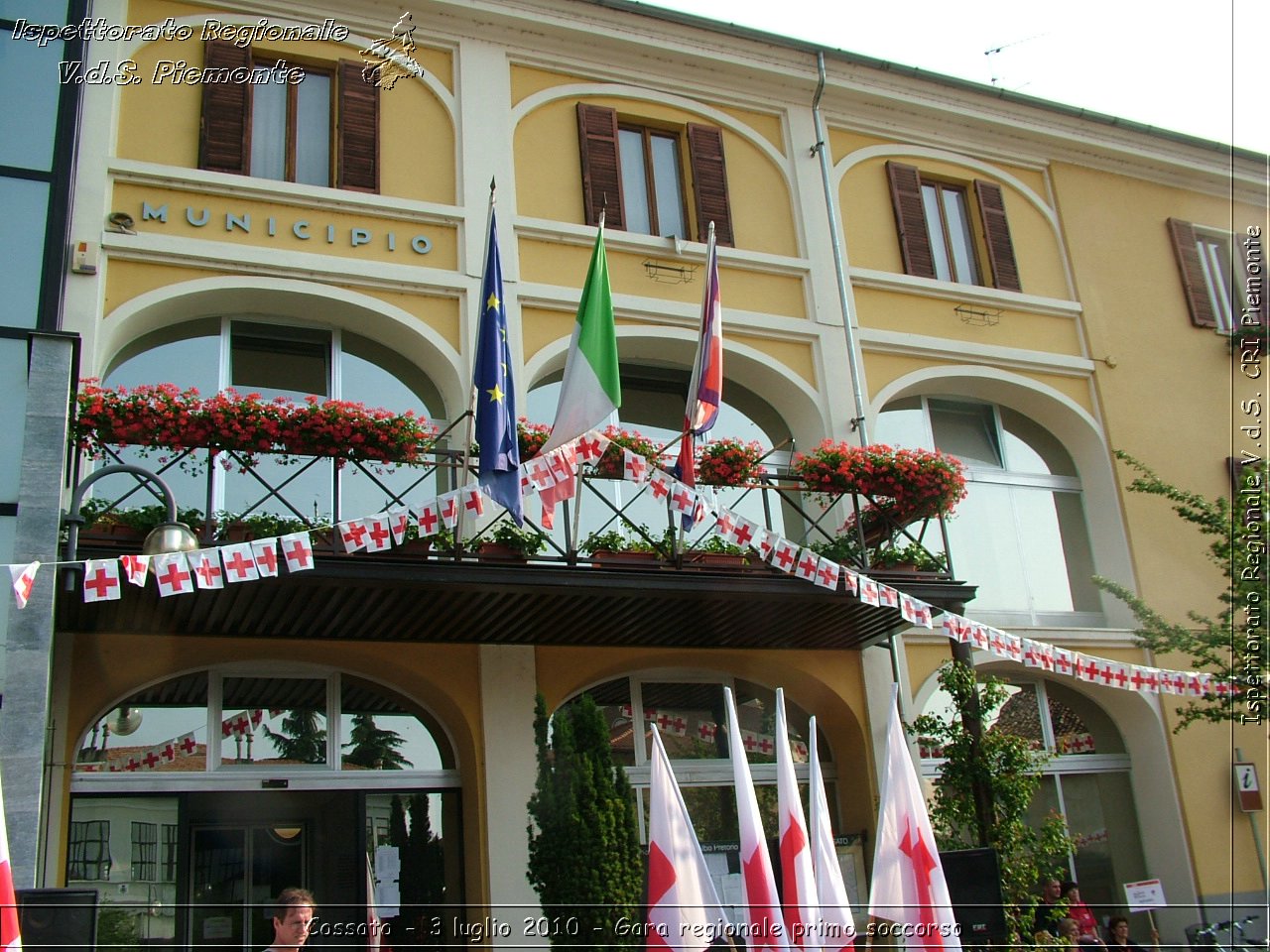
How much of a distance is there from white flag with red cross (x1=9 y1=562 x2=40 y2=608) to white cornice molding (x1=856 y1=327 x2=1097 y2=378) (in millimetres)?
9437

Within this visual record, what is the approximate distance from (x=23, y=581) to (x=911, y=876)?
655 centimetres

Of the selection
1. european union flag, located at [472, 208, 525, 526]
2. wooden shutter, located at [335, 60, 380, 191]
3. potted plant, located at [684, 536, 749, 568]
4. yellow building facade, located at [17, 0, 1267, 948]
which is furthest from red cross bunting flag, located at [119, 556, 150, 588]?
wooden shutter, located at [335, 60, 380, 191]

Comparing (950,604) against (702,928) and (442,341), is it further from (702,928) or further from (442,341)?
(442,341)

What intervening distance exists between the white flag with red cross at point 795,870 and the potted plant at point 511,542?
2548 millimetres

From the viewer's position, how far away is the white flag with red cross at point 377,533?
937 cm

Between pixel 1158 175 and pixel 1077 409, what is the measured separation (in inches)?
171

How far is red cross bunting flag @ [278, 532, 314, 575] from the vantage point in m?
8.84

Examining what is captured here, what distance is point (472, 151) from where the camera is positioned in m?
13.1

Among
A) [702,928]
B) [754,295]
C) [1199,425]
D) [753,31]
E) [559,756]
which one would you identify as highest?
[753,31]

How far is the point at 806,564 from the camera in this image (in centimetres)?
1077

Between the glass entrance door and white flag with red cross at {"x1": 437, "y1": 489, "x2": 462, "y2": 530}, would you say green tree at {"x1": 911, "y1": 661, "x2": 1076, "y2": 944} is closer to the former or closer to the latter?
white flag with red cross at {"x1": 437, "y1": 489, "x2": 462, "y2": 530}

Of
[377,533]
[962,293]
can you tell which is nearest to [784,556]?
[377,533]

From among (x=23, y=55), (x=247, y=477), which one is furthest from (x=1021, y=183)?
(x=23, y=55)

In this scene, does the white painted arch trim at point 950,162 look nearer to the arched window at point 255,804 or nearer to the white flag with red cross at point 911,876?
the white flag with red cross at point 911,876
